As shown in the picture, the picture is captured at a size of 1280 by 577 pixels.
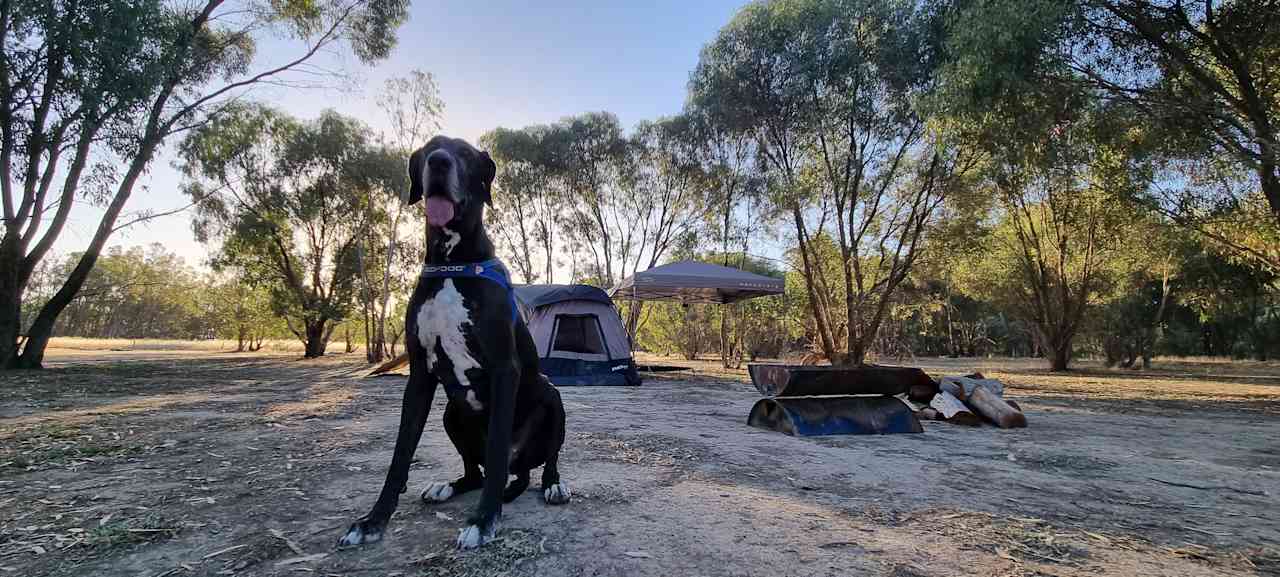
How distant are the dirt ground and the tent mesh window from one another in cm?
538

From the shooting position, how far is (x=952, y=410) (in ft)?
19.9

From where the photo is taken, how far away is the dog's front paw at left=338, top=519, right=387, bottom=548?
2010 mm

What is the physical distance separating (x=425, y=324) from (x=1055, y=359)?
22.5m

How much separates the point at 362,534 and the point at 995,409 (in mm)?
6150

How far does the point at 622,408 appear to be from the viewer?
705 centimetres

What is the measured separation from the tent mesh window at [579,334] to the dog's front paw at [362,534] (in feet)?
28.8

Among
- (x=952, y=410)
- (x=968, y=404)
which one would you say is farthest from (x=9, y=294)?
(x=968, y=404)

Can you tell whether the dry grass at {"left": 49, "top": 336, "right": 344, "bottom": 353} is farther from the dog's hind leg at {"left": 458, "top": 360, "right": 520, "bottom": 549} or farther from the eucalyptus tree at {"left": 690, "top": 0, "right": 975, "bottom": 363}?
the dog's hind leg at {"left": 458, "top": 360, "right": 520, "bottom": 549}

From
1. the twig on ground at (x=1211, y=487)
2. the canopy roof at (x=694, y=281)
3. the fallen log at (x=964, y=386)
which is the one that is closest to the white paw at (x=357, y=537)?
the twig on ground at (x=1211, y=487)

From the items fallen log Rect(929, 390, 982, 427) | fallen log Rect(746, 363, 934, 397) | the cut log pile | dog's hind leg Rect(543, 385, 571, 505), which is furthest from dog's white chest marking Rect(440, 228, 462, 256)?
fallen log Rect(929, 390, 982, 427)

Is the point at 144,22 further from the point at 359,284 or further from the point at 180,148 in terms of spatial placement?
the point at 359,284

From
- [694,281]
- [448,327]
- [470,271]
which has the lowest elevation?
[448,327]

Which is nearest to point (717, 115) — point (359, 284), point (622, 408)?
point (622, 408)

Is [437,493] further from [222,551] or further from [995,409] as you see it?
[995,409]
